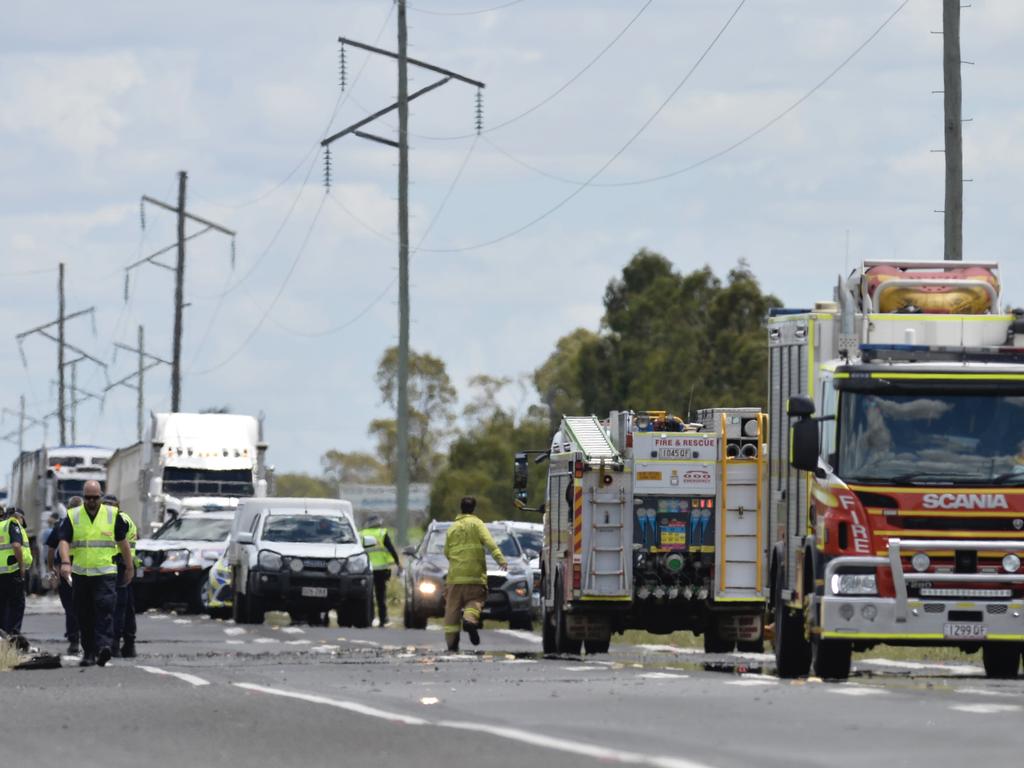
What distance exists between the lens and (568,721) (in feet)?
49.4

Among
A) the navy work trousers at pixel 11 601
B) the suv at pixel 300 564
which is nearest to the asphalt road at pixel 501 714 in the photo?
the navy work trousers at pixel 11 601

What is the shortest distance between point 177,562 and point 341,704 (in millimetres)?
27455

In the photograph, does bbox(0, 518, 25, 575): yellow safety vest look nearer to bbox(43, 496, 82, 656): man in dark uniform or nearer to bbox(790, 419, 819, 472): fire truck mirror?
bbox(43, 496, 82, 656): man in dark uniform

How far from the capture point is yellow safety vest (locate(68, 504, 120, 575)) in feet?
80.6

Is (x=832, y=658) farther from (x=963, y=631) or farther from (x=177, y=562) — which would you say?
(x=177, y=562)

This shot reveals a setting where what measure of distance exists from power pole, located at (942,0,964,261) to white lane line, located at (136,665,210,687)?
10.9m

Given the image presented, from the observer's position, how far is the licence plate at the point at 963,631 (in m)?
19.3

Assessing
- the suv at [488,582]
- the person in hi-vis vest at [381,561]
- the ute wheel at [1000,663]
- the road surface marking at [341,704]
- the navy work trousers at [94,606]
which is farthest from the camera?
the person in hi-vis vest at [381,561]

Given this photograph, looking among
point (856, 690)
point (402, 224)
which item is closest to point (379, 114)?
point (402, 224)

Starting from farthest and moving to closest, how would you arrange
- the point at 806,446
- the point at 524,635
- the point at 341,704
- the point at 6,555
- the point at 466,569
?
the point at 524,635, the point at 6,555, the point at 466,569, the point at 806,446, the point at 341,704

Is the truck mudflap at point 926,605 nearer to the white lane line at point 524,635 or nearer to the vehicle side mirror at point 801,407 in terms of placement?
the vehicle side mirror at point 801,407

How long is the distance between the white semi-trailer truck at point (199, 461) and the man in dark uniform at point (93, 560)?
23138 millimetres

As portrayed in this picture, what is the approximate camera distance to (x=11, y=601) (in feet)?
100

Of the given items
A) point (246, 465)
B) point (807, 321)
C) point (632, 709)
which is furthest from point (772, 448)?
point (246, 465)
